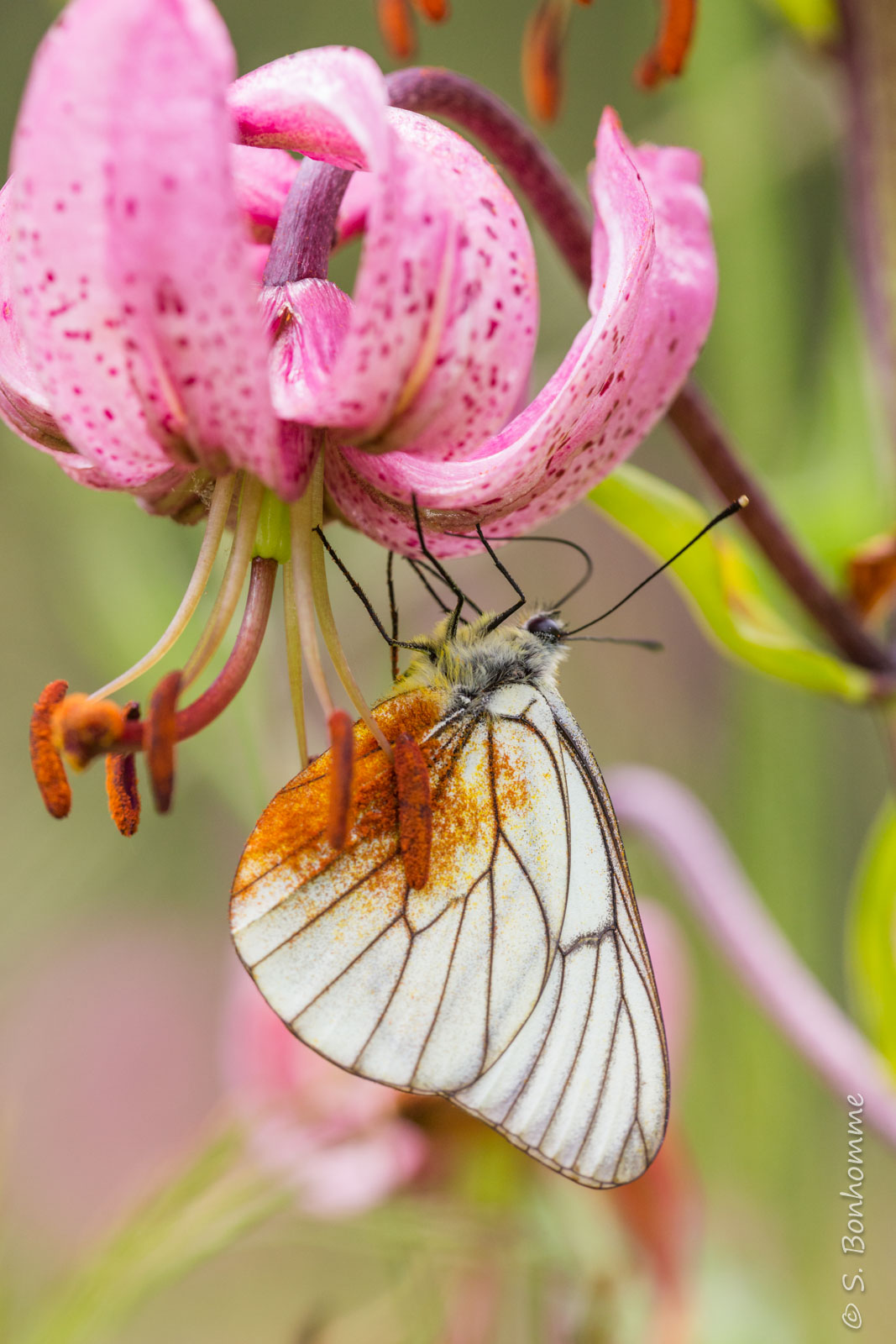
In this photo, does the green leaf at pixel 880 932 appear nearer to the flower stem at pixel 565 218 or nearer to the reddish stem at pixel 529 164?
the flower stem at pixel 565 218


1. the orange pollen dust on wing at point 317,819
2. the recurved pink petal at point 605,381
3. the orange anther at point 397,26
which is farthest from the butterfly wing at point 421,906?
the orange anther at point 397,26

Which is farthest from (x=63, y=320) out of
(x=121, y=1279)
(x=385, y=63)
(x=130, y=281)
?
(x=385, y=63)

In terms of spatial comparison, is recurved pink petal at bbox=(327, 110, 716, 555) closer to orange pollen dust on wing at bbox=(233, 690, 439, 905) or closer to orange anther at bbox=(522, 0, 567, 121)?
orange pollen dust on wing at bbox=(233, 690, 439, 905)

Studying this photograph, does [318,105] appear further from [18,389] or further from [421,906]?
[421,906]

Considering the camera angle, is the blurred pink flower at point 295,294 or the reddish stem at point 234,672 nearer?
the blurred pink flower at point 295,294

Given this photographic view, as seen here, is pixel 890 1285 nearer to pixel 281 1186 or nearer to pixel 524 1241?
pixel 524 1241

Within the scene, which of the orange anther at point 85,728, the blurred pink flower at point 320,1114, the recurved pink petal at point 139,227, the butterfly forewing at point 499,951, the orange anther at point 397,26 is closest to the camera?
the recurved pink petal at point 139,227
